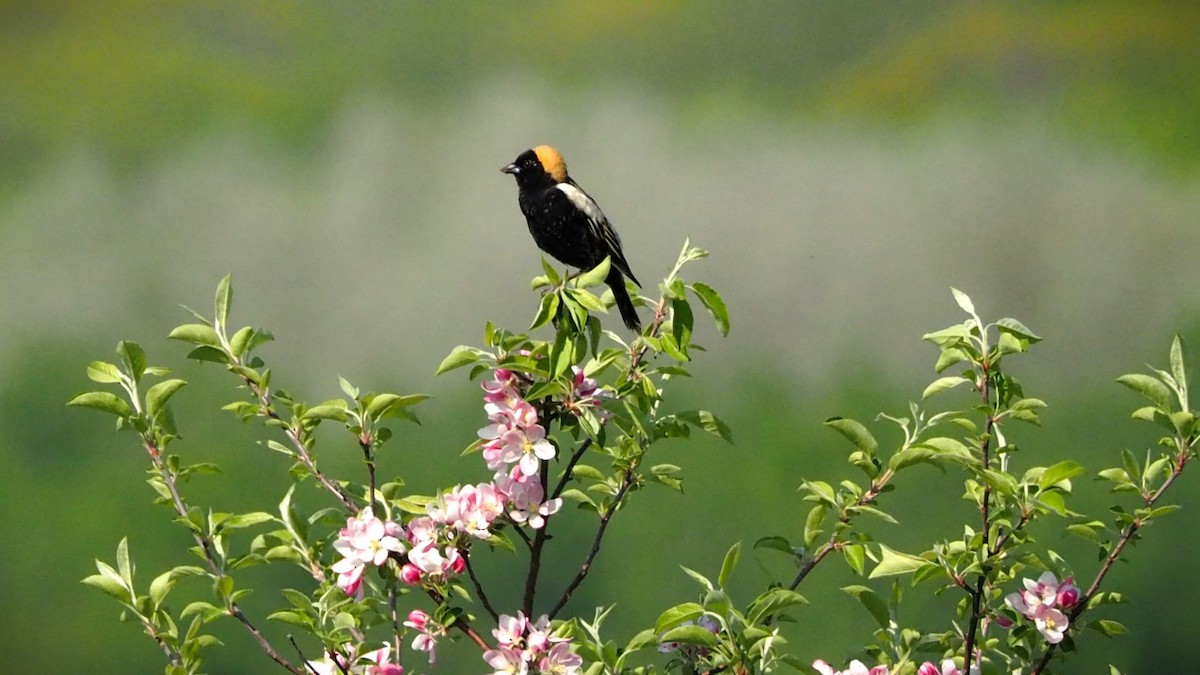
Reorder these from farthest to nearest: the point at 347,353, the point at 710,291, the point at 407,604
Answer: the point at 347,353
the point at 407,604
the point at 710,291

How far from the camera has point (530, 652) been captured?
1.21 meters

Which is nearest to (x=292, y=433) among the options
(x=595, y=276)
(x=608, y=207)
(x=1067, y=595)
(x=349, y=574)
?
(x=349, y=574)

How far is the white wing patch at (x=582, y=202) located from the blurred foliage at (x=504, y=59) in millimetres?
486

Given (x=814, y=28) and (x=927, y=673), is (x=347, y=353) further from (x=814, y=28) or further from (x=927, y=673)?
(x=927, y=673)

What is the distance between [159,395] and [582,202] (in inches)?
35.4

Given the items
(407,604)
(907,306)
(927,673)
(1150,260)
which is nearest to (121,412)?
(927,673)

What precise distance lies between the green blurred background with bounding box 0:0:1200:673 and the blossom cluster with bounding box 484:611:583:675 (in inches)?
42.4

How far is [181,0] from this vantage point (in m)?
2.37

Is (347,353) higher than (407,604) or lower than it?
higher

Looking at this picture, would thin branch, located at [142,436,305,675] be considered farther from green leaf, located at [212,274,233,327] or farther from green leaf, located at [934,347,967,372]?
green leaf, located at [934,347,967,372]

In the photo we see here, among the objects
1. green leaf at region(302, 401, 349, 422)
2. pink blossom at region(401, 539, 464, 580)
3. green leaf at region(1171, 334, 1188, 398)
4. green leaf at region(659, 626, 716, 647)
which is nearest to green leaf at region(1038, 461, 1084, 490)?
green leaf at region(1171, 334, 1188, 398)

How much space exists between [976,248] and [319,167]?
1355mm

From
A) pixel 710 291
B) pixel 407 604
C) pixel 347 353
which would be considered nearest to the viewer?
pixel 710 291

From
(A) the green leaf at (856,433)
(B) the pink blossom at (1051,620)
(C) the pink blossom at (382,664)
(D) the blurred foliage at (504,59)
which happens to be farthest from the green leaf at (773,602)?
(D) the blurred foliage at (504,59)
